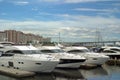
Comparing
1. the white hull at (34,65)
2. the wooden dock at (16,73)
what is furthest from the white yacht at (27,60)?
the wooden dock at (16,73)

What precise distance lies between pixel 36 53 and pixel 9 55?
2792 mm

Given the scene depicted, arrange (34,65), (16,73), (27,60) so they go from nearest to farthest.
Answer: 1. (16,73)
2. (34,65)
3. (27,60)

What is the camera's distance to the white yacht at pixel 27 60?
81.3 ft

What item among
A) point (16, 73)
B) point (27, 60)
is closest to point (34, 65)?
point (27, 60)

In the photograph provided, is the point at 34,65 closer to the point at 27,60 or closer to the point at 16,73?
the point at 27,60

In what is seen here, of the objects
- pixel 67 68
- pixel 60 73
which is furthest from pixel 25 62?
pixel 67 68

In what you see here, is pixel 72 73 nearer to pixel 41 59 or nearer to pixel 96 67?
pixel 41 59

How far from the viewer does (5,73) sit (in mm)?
24281

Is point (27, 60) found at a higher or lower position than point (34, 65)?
higher

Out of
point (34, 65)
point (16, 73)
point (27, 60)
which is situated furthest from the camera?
point (27, 60)

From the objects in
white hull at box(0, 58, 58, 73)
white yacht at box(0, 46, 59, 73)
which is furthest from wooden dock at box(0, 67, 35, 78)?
white yacht at box(0, 46, 59, 73)

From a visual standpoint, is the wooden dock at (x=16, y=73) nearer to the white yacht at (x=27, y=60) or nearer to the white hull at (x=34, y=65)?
the white hull at (x=34, y=65)

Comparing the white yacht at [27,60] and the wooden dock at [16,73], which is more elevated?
the white yacht at [27,60]

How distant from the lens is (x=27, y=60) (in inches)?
990
